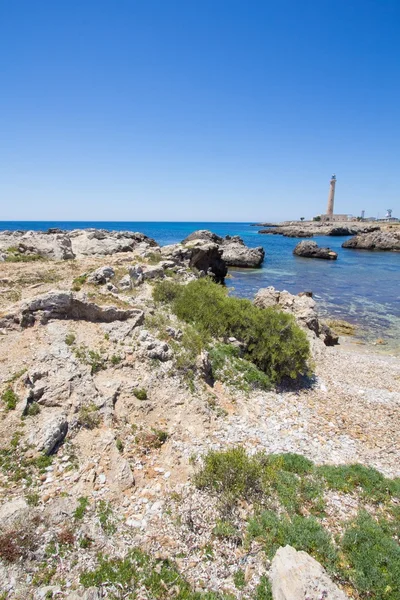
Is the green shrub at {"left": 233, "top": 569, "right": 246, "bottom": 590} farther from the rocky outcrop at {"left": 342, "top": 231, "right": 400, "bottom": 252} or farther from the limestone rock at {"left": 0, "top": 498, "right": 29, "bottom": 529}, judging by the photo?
the rocky outcrop at {"left": 342, "top": 231, "right": 400, "bottom": 252}

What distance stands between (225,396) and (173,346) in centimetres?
289

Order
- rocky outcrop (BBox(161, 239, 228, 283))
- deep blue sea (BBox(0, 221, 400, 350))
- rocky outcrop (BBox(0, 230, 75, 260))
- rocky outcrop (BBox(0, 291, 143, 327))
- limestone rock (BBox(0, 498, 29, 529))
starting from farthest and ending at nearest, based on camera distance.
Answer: rocky outcrop (BBox(161, 239, 228, 283)), deep blue sea (BBox(0, 221, 400, 350)), rocky outcrop (BBox(0, 230, 75, 260)), rocky outcrop (BBox(0, 291, 143, 327)), limestone rock (BBox(0, 498, 29, 529))

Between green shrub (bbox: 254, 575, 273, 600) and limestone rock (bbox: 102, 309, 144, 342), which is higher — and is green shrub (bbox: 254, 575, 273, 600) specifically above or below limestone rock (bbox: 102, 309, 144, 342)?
below

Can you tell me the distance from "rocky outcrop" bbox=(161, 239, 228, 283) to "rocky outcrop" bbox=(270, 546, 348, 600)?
96.9 ft

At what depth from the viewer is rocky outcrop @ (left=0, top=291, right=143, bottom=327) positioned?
12098 mm

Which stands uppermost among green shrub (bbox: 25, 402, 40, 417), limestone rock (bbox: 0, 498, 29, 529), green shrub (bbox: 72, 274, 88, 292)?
green shrub (bbox: 72, 274, 88, 292)

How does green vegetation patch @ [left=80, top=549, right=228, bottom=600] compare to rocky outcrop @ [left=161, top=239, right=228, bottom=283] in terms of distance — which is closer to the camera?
green vegetation patch @ [left=80, top=549, right=228, bottom=600]

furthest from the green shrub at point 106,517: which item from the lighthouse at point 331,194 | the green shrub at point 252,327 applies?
the lighthouse at point 331,194

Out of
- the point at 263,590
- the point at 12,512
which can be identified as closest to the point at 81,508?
the point at 12,512

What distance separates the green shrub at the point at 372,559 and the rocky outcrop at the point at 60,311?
1052 centimetres

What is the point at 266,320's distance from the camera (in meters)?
15.4

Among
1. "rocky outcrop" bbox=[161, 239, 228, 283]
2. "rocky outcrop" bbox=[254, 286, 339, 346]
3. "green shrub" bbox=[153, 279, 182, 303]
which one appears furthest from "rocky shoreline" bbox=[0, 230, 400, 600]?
"rocky outcrop" bbox=[161, 239, 228, 283]

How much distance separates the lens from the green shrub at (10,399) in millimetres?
8866

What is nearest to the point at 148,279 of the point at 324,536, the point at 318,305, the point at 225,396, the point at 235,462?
the point at 225,396
